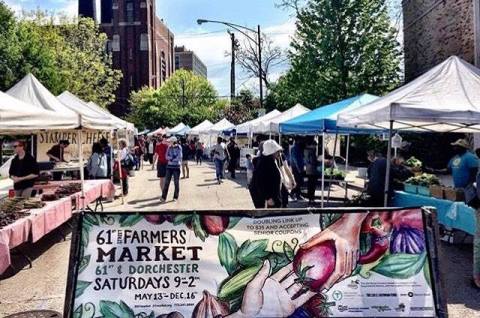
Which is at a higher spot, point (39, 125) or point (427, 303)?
point (39, 125)

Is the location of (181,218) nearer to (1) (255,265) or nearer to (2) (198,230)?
(2) (198,230)

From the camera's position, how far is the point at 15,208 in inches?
323

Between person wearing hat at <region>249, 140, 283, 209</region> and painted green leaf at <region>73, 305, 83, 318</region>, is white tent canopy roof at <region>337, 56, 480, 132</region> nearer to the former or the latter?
person wearing hat at <region>249, 140, 283, 209</region>

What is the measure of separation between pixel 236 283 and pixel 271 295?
315 millimetres

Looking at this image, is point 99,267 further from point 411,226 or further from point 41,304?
point 411,226

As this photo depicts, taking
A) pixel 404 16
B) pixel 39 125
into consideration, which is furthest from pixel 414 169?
pixel 404 16

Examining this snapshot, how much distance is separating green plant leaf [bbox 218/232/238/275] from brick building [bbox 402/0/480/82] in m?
15.7

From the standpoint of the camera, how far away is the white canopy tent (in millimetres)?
7840

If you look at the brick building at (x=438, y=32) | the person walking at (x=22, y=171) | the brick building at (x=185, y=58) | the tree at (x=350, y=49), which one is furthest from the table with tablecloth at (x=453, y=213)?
the brick building at (x=185, y=58)

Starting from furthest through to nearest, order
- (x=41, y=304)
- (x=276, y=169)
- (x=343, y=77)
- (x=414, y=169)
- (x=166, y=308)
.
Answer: (x=343, y=77)
(x=414, y=169)
(x=276, y=169)
(x=41, y=304)
(x=166, y=308)

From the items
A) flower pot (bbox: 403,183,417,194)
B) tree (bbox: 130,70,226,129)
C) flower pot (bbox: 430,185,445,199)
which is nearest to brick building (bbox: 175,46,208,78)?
→ tree (bbox: 130,70,226,129)

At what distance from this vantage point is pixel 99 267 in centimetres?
457

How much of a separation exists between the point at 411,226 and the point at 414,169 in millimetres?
9009

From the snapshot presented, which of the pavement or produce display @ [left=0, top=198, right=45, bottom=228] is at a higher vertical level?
produce display @ [left=0, top=198, right=45, bottom=228]
